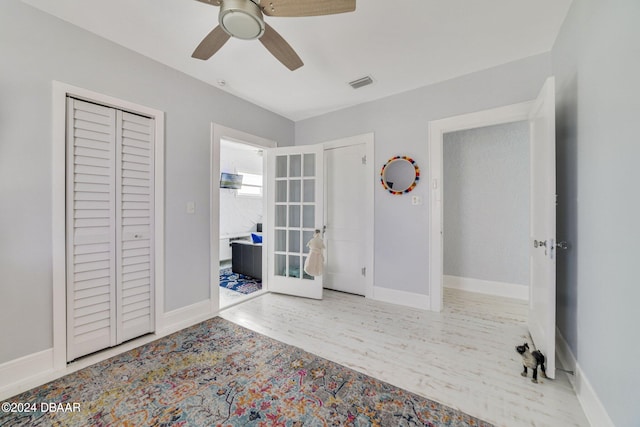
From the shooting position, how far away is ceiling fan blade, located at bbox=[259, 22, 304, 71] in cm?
157

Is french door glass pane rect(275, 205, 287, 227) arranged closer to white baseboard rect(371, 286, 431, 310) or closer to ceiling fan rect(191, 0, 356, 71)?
white baseboard rect(371, 286, 431, 310)

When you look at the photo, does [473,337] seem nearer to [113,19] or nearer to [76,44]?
[113,19]

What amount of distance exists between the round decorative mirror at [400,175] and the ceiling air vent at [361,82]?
91 centimetres

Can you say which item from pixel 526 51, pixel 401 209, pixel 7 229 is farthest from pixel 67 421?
pixel 526 51

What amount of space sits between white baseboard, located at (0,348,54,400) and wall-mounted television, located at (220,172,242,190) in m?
3.87

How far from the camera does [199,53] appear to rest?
5.87 ft

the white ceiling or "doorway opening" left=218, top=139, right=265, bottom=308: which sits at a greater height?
the white ceiling

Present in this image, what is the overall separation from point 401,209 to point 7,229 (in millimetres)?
3323

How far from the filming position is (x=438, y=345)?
215 centimetres

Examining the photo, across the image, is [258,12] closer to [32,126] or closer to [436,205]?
[32,126]

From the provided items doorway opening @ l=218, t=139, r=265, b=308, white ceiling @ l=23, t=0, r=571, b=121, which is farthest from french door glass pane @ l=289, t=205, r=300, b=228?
white ceiling @ l=23, t=0, r=571, b=121

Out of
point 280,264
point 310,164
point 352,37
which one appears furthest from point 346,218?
point 352,37

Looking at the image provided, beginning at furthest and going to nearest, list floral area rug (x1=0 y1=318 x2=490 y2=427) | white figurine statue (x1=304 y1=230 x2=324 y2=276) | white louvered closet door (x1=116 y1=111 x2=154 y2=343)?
1. white figurine statue (x1=304 y1=230 x2=324 y2=276)
2. white louvered closet door (x1=116 y1=111 x2=154 y2=343)
3. floral area rug (x1=0 y1=318 x2=490 y2=427)

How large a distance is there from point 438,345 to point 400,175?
1.83 meters
